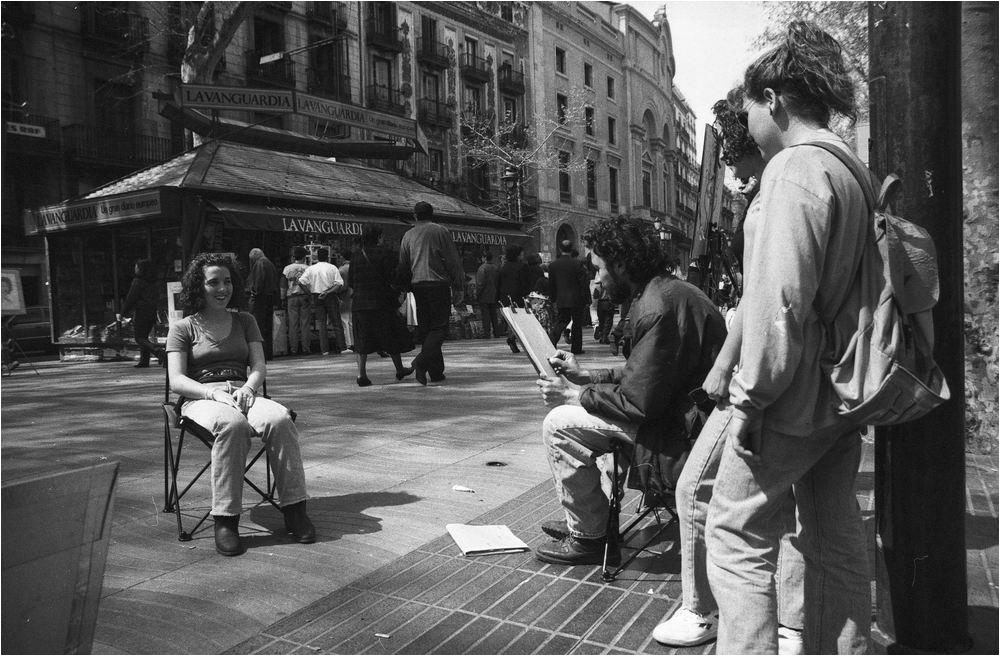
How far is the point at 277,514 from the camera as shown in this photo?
4.07m

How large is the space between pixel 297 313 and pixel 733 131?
11813mm

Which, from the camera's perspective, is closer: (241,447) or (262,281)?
(241,447)

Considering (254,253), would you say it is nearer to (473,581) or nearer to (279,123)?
(473,581)

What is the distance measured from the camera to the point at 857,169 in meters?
1.97

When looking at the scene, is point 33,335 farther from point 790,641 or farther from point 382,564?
point 790,641

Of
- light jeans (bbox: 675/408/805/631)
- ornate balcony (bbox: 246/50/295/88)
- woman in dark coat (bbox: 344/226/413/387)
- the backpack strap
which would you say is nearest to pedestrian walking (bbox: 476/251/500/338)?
woman in dark coat (bbox: 344/226/413/387)

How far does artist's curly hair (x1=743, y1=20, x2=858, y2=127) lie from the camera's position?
2.04 meters

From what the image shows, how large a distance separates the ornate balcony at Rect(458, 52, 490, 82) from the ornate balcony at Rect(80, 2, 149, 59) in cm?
1517

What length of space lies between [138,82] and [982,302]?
2804 centimetres

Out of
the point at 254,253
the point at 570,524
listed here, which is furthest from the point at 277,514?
the point at 254,253

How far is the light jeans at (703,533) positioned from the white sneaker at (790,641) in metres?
0.01

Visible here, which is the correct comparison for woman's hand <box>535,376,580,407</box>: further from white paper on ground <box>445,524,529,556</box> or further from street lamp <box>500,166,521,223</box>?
street lamp <box>500,166,521,223</box>

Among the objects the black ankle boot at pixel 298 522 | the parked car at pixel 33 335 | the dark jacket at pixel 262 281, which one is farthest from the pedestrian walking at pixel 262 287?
→ the black ankle boot at pixel 298 522

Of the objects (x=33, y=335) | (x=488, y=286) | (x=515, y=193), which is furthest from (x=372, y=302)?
(x=515, y=193)
